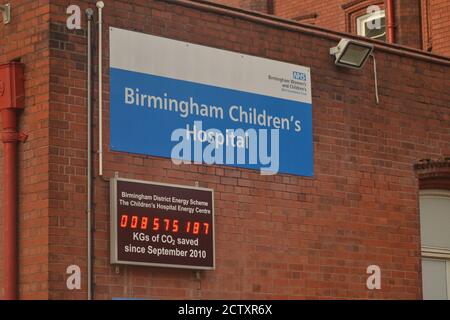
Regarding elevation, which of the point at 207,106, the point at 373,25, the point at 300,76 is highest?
the point at 373,25

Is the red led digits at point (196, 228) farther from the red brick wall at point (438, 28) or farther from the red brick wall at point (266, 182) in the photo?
the red brick wall at point (438, 28)

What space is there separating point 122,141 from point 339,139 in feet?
11.6

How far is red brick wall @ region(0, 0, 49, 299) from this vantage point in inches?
503

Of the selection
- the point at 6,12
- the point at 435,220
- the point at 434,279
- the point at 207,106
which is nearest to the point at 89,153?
the point at 207,106

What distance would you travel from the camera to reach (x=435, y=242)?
57.1ft

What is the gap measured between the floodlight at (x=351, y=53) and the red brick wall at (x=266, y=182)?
14 cm

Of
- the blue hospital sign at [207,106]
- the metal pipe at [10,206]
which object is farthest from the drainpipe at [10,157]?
the blue hospital sign at [207,106]

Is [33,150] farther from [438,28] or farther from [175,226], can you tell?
[438,28]

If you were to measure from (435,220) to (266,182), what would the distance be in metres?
3.74

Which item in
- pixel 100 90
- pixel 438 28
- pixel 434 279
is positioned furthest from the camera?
pixel 438 28

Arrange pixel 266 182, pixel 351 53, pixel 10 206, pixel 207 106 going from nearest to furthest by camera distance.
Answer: pixel 10 206
pixel 207 106
pixel 266 182
pixel 351 53

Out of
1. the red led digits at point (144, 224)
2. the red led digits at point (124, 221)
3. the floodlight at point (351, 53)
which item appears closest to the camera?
the red led digits at point (124, 221)

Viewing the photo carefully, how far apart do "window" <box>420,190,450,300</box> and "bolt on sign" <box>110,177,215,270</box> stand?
4495 millimetres

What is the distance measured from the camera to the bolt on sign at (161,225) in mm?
13180
